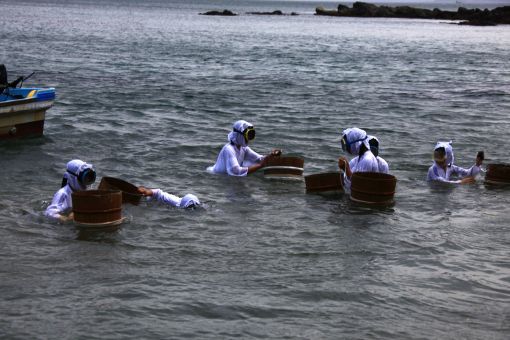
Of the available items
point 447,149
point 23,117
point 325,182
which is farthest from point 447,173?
point 23,117

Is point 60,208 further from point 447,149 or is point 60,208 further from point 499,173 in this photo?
point 499,173

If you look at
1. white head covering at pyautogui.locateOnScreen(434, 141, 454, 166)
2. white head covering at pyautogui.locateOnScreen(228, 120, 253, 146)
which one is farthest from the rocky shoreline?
white head covering at pyautogui.locateOnScreen(228, 120, 253, 146)

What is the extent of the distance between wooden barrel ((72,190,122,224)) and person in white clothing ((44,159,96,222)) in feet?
1.23

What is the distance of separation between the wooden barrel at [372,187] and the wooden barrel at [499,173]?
9.66ft

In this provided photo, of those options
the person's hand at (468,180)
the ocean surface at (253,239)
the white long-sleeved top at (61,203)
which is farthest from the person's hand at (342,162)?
the white long-sleeved top at (61,203)

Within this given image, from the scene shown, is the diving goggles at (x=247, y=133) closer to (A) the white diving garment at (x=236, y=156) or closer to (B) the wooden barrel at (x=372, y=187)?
(A) the white diving garment at (x=236, y=156)

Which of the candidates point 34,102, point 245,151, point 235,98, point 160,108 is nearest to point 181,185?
point 245,151

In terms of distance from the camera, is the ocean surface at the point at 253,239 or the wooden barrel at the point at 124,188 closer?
the ocean surface at the point at 253,239

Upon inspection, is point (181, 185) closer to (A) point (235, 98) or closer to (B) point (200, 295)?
(B) point (200, 295)

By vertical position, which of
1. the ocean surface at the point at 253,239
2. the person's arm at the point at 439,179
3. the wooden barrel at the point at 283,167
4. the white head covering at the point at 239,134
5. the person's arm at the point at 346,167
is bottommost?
the ocean surface at the point at 253,239

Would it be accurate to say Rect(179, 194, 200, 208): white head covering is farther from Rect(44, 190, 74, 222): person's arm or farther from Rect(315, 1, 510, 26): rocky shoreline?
Rect(315, 1, 510, 26): rocky shoreline

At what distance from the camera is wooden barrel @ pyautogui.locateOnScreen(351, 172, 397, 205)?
1309 centimetres

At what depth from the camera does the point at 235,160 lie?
1523 cm

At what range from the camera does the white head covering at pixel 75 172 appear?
1156 centimetres
